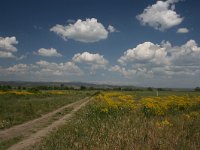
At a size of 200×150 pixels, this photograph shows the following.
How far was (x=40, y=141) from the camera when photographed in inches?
443

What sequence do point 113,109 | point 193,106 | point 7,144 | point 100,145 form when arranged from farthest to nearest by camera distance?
point 193,106 < point 113,109 < point 7,144 < point 100,145

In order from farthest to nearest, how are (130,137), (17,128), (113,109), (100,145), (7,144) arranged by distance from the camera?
1. (113,109)
2. (17,128)
3. (7,144)
4. (130,137)
5. (100,145)

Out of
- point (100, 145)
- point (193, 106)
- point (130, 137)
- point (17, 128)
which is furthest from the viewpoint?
point (193, 106)

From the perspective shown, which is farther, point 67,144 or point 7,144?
point 7,144

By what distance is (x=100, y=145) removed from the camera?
27.5 feet

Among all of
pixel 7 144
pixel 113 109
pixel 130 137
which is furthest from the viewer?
pixel 113 109

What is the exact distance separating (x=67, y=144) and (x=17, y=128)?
6.23 metres

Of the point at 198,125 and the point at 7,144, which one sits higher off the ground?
the point at 198,125

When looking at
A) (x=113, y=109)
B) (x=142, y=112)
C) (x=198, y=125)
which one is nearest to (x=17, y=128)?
(x=113, y=109)

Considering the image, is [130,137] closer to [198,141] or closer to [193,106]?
[198,141]

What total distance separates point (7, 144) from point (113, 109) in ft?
24.5

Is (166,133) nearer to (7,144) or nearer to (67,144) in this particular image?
(67,144)

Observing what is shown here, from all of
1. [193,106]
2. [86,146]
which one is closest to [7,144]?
[86,146]

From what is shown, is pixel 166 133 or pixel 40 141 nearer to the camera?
pixel 166 133
